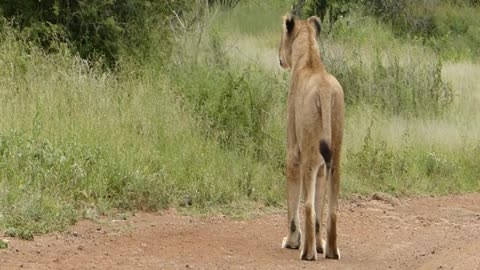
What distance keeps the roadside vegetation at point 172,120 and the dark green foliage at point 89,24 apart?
0.9 inches

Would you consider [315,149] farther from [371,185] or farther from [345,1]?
A: [345,1]

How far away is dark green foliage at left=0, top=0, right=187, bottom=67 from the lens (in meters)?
13.1

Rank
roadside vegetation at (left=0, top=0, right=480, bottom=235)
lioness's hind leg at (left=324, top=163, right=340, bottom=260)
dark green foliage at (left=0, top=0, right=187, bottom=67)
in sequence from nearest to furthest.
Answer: lioness's hind leg at (left=324, top=163, right=340, bottom=260)
roadside vegetation at (left=0, top=0, right=480, bottom=235)
dark green foliage at (left=0, top=0, right=187, bottom=67)

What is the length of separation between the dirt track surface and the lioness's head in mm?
1590

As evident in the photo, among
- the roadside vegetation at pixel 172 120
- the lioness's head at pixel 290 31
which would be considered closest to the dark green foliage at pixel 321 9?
the roadside vegetation at pixel 172 120

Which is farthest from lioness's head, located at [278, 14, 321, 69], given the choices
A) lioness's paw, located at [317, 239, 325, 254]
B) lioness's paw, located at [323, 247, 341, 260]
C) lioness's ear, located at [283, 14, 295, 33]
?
lioness's paw, located at [323, 247, 341, 260]

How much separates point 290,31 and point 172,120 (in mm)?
2465

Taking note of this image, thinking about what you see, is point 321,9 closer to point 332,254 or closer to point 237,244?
point 237,244

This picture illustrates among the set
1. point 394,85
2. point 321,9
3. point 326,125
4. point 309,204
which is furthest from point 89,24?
point 321,9

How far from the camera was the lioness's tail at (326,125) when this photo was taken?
7.91 meters

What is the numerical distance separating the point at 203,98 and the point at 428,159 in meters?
3.08

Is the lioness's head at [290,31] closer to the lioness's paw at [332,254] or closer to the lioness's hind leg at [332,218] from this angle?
the lioness's hind leg at [332,218]

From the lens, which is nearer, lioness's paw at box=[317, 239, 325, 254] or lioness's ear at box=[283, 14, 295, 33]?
lioness's paw at box=[317, 239, 325, 254]

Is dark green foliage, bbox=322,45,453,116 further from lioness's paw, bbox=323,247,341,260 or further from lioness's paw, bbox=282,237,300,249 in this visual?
lioness's paw, bbox=323,247,341,260
